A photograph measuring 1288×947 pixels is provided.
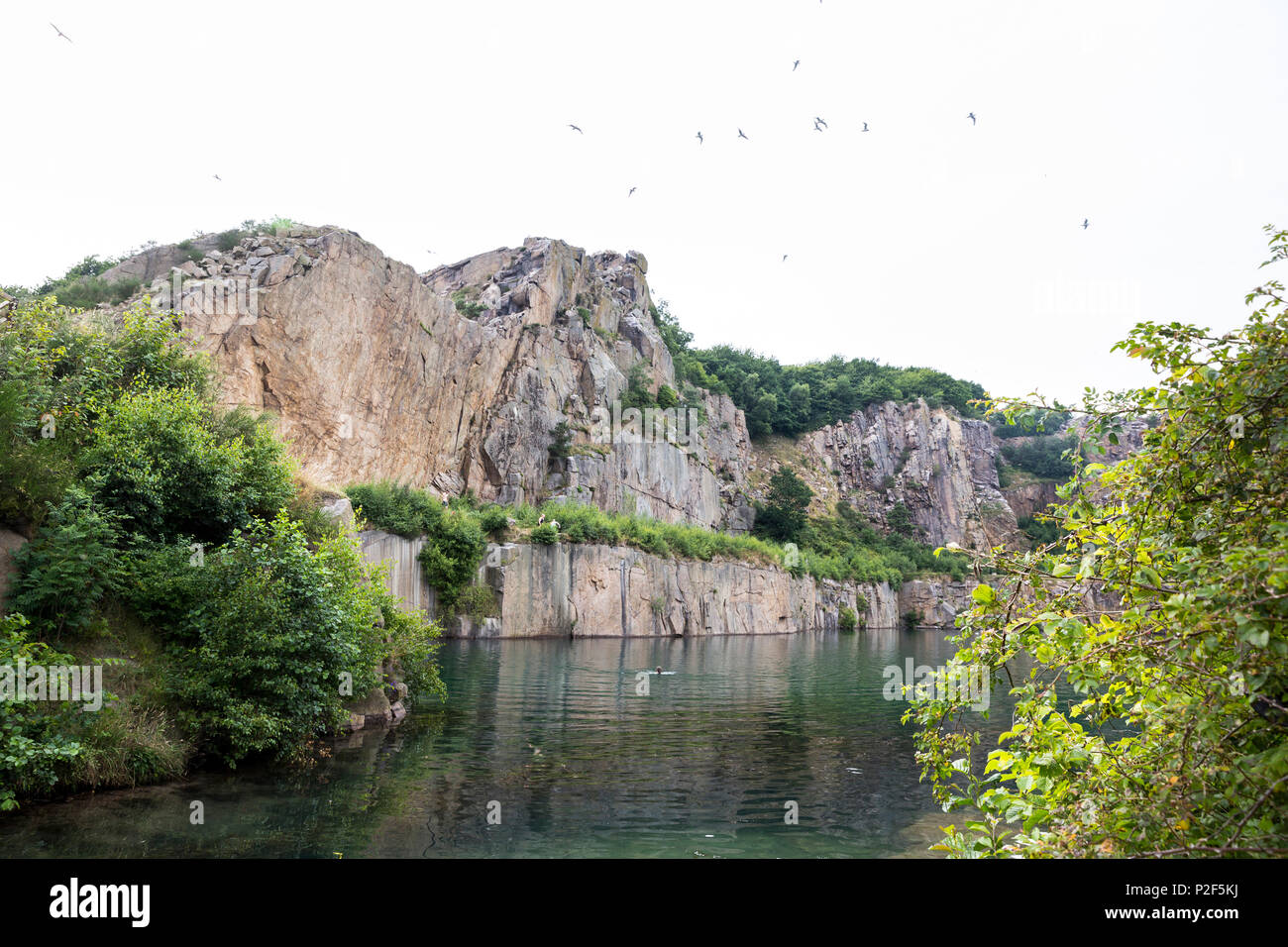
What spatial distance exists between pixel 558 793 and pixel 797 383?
324 feet

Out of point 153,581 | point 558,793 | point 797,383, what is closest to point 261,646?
point 153,581

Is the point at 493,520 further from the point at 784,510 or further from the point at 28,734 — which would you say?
the point at 784,510

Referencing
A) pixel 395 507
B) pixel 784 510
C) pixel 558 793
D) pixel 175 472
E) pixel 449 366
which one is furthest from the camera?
pixel 784 510

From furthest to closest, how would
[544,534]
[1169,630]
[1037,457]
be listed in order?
[1037,457]
[544,534]
[1169,630]

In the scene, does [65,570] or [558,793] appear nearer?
[65,570]

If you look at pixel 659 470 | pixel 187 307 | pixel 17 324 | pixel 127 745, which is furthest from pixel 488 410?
pixel 127 745

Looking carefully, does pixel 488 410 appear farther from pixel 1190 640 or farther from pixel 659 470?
pixel 1190 640

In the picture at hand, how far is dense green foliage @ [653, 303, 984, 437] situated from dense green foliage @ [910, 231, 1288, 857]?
80450 millimetres

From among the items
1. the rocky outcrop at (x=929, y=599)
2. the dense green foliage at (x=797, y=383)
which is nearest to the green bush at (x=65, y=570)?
the dense green foliage at (x=797, y=383)

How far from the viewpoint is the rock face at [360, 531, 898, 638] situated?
131 ft

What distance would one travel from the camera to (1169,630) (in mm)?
3756

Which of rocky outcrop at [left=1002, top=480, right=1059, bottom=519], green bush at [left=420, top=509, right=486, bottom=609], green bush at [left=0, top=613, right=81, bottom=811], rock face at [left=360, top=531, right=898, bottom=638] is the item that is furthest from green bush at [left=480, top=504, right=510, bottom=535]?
rocky outcrop at [left=1002, top=480, right=1059, bottom=519]

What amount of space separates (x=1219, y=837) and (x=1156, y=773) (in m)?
0.41

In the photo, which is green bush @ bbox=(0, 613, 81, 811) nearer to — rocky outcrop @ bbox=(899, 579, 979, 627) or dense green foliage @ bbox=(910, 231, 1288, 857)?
dense green foliage @ bbox=(910, 231, 1288, 857)
